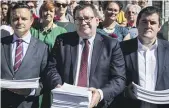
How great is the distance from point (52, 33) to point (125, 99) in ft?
4.24

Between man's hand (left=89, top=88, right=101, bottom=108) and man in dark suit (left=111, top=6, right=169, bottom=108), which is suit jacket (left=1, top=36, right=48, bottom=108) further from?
man in dark suit (left=111, top=6, right=169, bottom=108)

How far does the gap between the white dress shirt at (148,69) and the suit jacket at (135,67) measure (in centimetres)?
3

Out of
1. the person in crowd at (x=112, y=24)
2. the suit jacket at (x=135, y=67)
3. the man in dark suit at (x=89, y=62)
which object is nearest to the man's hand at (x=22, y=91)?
the man in dark suit at (x=89, y=62)

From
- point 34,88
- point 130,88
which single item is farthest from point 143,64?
point 34,88

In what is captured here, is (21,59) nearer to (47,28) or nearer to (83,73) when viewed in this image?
(83,73)

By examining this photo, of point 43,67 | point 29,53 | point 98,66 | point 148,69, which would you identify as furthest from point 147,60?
point 29,53

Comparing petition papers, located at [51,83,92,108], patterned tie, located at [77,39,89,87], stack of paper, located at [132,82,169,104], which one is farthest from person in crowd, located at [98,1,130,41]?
petition papers, located at [51,83,92,108]

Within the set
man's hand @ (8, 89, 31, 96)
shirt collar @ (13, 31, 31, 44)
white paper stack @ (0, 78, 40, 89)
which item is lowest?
man's hand @ (8, 89, 31, 96)

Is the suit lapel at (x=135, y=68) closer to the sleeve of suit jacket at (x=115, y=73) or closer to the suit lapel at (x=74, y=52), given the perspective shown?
the sleeve of suit jacket at (x=115, y=73)

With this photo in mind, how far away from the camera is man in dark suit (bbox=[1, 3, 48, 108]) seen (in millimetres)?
3271

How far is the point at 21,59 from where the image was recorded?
3.30 metres

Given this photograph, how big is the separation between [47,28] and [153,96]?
67.5 inches

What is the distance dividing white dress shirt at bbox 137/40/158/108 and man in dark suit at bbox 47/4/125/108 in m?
0.17

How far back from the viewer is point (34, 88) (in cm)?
326
